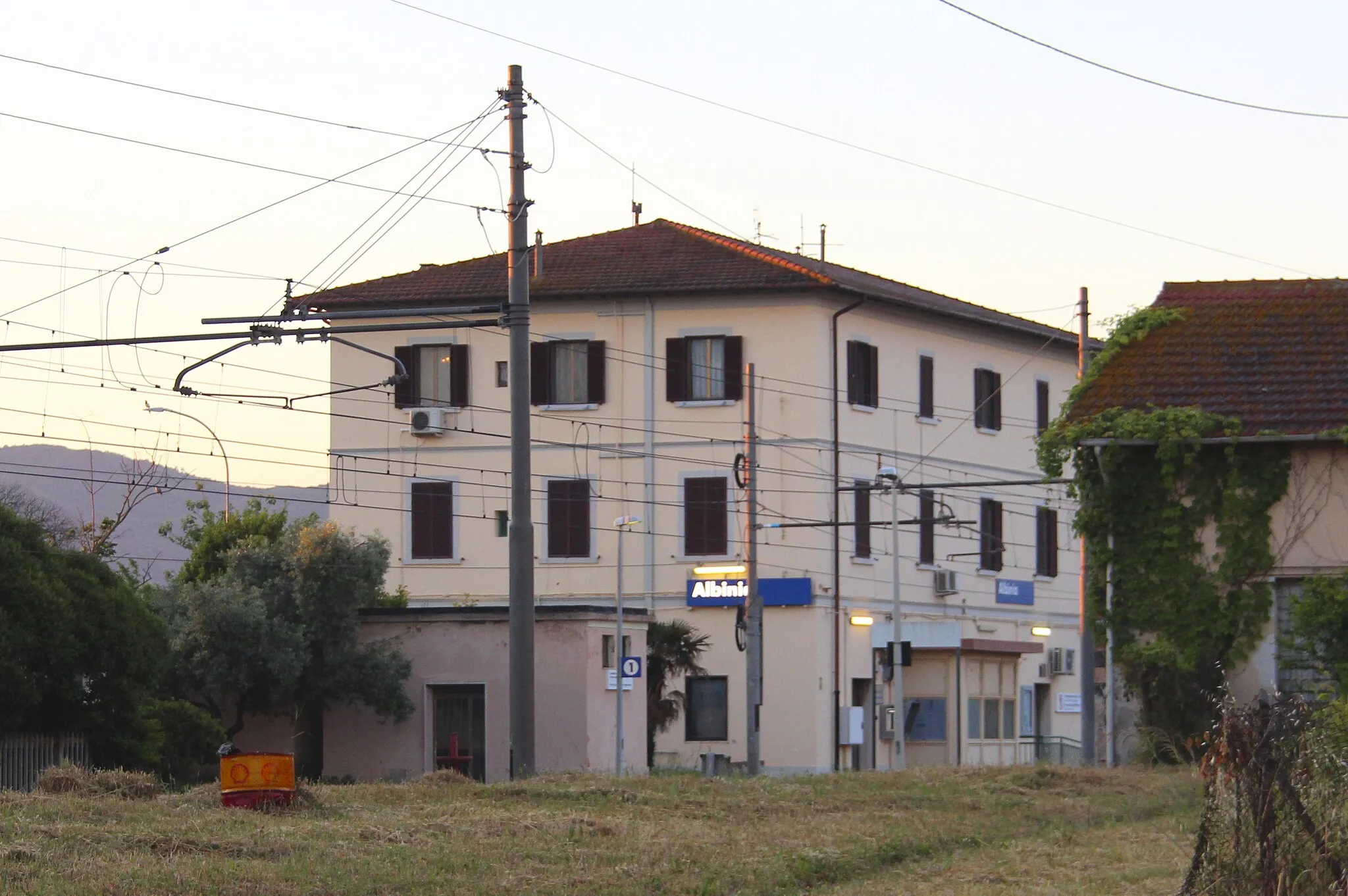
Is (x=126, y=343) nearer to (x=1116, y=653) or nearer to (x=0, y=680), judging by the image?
(x=0, y=680)

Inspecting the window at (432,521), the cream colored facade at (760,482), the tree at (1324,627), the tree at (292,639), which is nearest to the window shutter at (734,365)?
the cream colored facade at (760,482)

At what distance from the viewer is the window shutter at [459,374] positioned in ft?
156

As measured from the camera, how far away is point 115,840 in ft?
48.3

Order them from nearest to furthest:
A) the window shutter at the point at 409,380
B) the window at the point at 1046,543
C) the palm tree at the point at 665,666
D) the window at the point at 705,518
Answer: the palm tree at the point at 665,666 → the window at the point at 705,518 → the window shutter at the point at 409,380 → the window at the point at 1046,543

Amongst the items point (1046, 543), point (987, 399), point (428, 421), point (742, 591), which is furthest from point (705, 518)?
point (1046, 543)

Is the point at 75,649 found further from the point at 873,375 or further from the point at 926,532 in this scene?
the point at 926,532

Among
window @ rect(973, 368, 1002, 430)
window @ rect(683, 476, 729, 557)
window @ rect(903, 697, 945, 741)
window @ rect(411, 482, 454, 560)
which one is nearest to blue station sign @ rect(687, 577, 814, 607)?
window @ rect(683, 476, 729, 557)

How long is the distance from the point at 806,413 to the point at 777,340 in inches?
74.2

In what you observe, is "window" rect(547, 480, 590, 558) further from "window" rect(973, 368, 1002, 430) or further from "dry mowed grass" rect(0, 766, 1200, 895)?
"dry mowed grass" rect(0, 766, 1200, 895)

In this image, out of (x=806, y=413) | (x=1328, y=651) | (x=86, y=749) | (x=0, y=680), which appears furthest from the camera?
(x=806, y=413)

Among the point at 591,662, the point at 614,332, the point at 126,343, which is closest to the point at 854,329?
the point at 614,332

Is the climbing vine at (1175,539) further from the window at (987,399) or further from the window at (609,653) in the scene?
the window at (987,399)

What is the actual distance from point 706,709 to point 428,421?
9.50 m

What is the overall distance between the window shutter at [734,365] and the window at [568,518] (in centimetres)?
404
